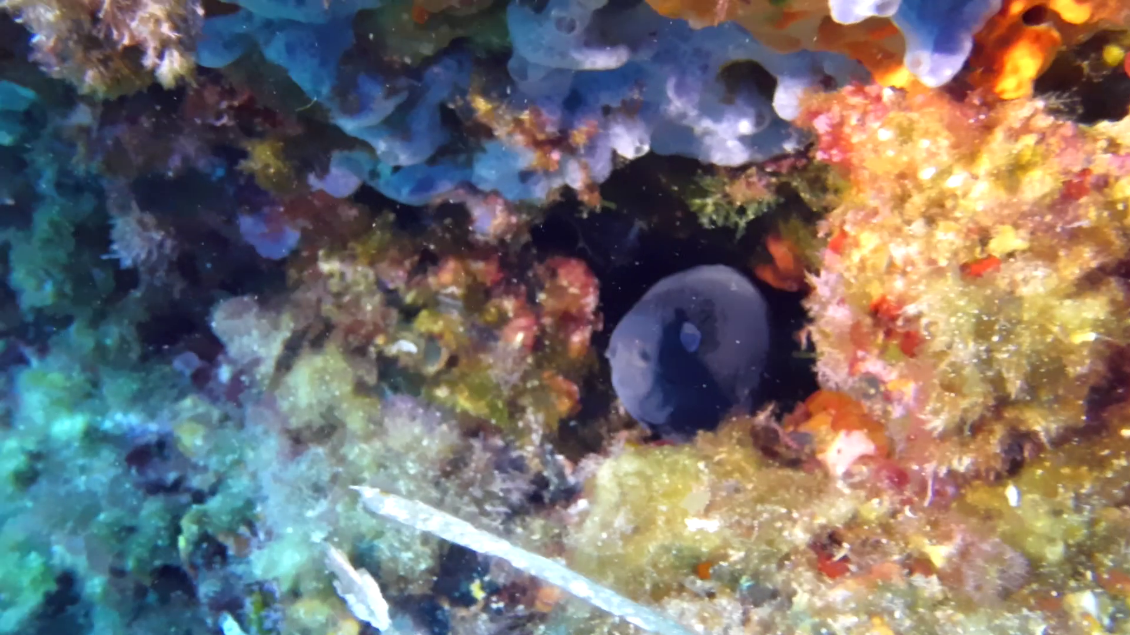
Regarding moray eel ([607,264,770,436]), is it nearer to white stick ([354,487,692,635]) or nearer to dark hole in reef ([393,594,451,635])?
white stick ([354,487,692,635])

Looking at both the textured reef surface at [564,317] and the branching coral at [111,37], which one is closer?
the textured reef surface at [564,317]

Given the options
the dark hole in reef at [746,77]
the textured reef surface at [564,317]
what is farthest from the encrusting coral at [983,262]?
the dark hole in reef at [746,77]

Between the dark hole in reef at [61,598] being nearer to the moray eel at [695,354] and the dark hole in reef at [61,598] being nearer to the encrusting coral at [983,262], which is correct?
the moray eel at [695,354]

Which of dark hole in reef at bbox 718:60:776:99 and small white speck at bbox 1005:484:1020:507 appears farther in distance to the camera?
dark hole in reef at bbox 718:60:776:99

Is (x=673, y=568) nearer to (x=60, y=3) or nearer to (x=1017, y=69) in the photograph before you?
(x=1017, y=69)

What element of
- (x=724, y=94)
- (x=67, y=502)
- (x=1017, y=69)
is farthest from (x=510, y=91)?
(x=67, y=502)

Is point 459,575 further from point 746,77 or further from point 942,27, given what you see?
point 942,27

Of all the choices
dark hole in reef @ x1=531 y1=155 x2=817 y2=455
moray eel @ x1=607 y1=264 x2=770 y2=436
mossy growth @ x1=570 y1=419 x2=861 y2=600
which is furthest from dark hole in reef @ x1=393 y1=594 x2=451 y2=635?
moray eel @ x1=607 y1=264 x2=770 y2=436
